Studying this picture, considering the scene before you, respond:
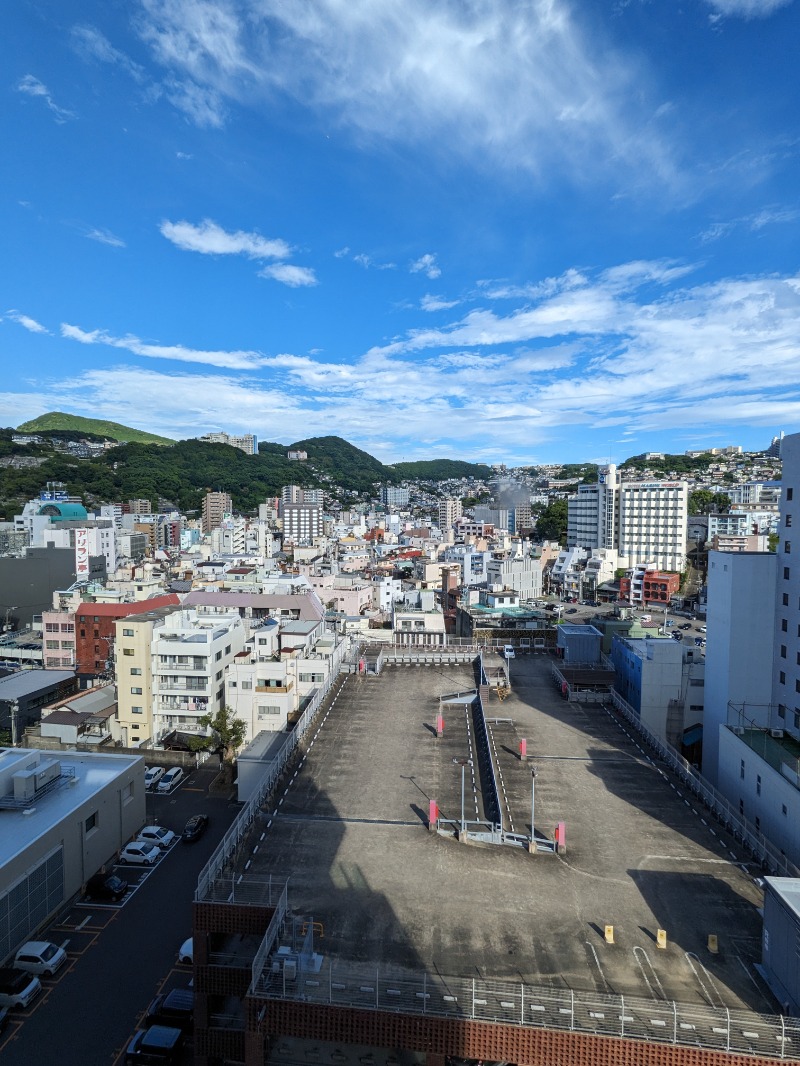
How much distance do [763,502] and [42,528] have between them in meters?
85.0

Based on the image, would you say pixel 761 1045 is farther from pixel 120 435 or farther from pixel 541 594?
pixel 120 435

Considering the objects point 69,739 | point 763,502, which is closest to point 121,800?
point 69,739

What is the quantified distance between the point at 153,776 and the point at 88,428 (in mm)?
168378

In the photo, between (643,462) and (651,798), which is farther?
(643,462)

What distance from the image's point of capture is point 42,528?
209 feet

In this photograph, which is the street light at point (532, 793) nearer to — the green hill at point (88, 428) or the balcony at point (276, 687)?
the balcony at point (276, 687)

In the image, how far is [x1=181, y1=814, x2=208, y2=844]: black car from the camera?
17000 mm

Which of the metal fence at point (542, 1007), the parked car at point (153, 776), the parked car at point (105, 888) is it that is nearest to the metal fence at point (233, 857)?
the metal fence at point (542, 1007)

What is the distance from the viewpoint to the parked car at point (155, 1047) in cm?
969

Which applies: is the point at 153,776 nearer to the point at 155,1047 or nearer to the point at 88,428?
the point at 155,1047

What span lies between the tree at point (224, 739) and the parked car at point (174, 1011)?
1054 centimetres

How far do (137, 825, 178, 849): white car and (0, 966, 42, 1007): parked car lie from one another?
5.22m

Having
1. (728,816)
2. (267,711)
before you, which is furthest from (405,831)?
(267,711)

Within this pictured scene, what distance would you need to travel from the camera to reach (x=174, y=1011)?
10.5 meters
